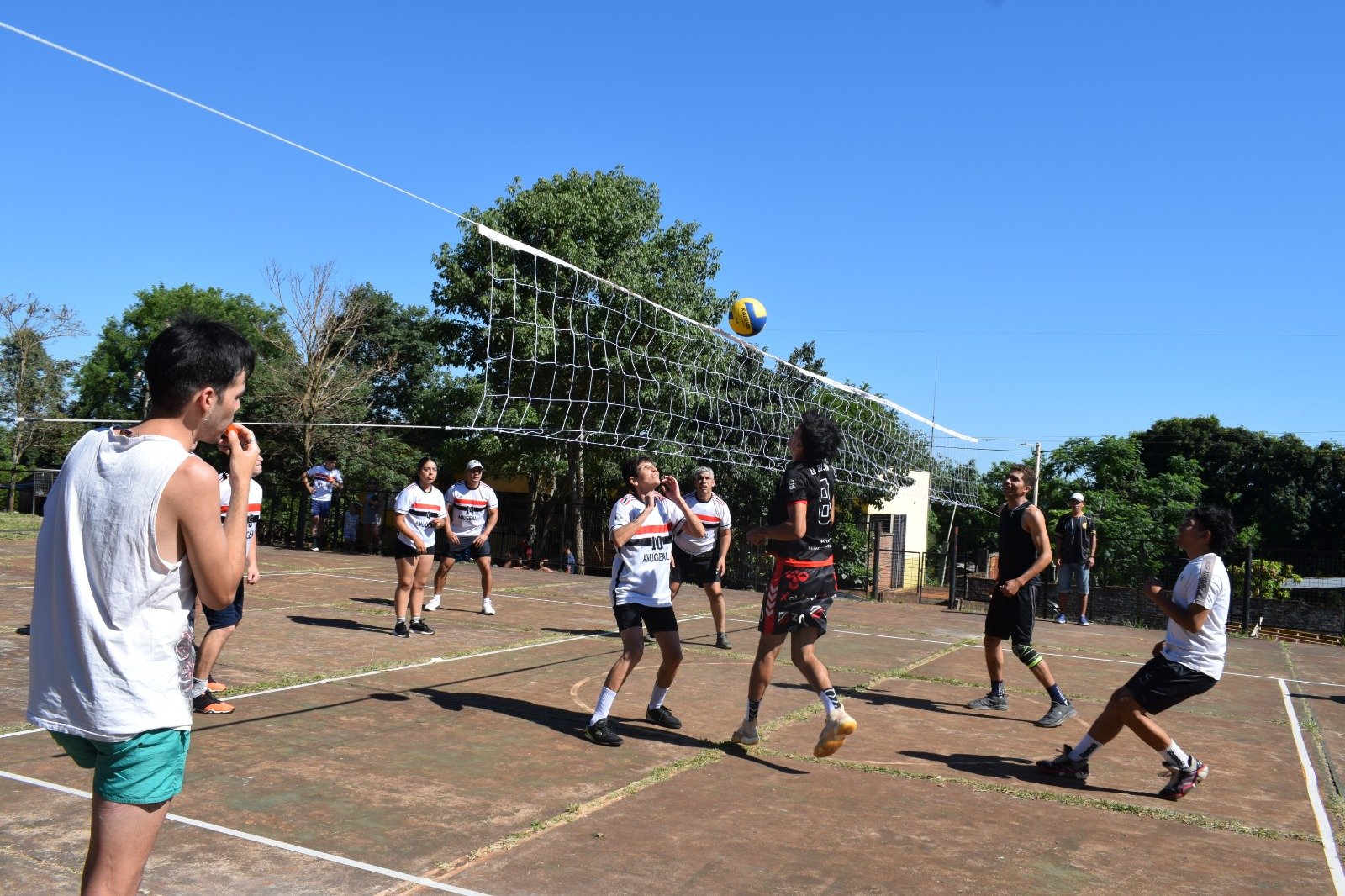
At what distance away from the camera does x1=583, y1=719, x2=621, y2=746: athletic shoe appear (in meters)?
5.90

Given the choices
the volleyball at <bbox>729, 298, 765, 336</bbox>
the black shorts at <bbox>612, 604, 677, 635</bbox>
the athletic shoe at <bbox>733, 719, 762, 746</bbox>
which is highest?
the volleyball at <bbox>729, 298, 765, 336</bbox>

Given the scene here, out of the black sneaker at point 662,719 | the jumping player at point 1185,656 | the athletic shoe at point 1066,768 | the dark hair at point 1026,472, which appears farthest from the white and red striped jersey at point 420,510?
the jumping player at point 1185,656

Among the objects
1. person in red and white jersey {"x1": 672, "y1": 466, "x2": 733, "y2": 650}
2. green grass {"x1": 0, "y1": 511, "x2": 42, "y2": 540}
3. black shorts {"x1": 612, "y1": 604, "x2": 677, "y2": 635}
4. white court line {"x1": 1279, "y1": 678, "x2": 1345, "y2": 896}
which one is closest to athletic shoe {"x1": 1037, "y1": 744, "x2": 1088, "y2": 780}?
white court line {"x1": 1279, "y1": 678, "x2": 1345, "y2": 896}

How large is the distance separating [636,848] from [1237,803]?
10.8 feet

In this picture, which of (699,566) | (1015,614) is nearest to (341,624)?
(699,566)

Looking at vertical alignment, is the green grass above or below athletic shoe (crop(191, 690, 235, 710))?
above

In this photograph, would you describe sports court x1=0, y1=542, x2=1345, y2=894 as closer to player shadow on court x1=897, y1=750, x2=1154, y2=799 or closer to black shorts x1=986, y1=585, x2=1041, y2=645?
player shadow on court x1=897, y1=750, x2=1154, y2=799

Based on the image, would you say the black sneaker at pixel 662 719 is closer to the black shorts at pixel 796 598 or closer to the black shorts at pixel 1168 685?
the black shorts at pixel 796 598

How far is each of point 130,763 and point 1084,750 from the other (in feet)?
15.8

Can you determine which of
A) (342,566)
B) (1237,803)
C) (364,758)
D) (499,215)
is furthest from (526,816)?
(499,215)

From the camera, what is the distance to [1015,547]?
757 cm

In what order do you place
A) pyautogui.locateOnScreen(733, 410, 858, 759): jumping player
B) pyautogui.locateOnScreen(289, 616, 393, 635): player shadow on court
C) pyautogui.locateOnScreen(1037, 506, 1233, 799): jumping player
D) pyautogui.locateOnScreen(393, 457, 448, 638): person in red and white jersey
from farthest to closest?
pyautogui.locateOnScreen(289, 616, 393, 635): player shadow on court, pyautogui.locateOnScreen(393, 457, 448, 638): person in red and white jersey, pyautogui.locateOnScreen(733, 410, 858, 759): jumping player, pyautogui.locateOnScreen(1037, 506, 1233, 799): jumping player

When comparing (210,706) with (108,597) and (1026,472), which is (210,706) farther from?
(1026,472)

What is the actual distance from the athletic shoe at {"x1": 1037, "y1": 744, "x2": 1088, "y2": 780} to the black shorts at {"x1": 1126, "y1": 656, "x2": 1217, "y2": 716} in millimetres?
504
